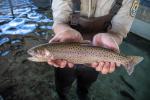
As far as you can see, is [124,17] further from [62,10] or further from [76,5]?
[62,10]

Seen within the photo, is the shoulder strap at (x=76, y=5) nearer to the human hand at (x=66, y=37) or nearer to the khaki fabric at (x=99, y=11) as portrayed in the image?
the khaki fabric at (x=99, y=11)

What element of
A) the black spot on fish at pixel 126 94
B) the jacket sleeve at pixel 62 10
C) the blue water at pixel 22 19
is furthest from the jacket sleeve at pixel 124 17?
the blue water at pixel 22 19

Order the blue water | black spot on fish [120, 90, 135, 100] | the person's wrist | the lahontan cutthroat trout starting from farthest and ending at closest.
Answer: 1. the blue water
2. black spot on fish [120, 90, 135, 100]
3. the person's wrist
4. the lahontan cutthroat trout

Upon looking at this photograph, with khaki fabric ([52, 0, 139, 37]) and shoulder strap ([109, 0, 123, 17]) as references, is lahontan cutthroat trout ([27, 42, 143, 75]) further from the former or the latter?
shoulder strap ([109, 0, 123, 17])

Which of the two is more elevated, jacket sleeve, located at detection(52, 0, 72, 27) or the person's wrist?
jacket sleeve, located at detection(52, 0, 72, 27)

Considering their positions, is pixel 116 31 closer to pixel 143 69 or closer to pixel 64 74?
pixel 64 74

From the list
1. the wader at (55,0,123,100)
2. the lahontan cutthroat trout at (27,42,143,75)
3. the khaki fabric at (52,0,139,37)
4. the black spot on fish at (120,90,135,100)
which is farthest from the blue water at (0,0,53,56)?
Result: the lahontan cutthroat trout at (27,42,143,75)

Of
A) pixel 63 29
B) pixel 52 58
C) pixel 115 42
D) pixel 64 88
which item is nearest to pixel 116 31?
pixel 115 42
